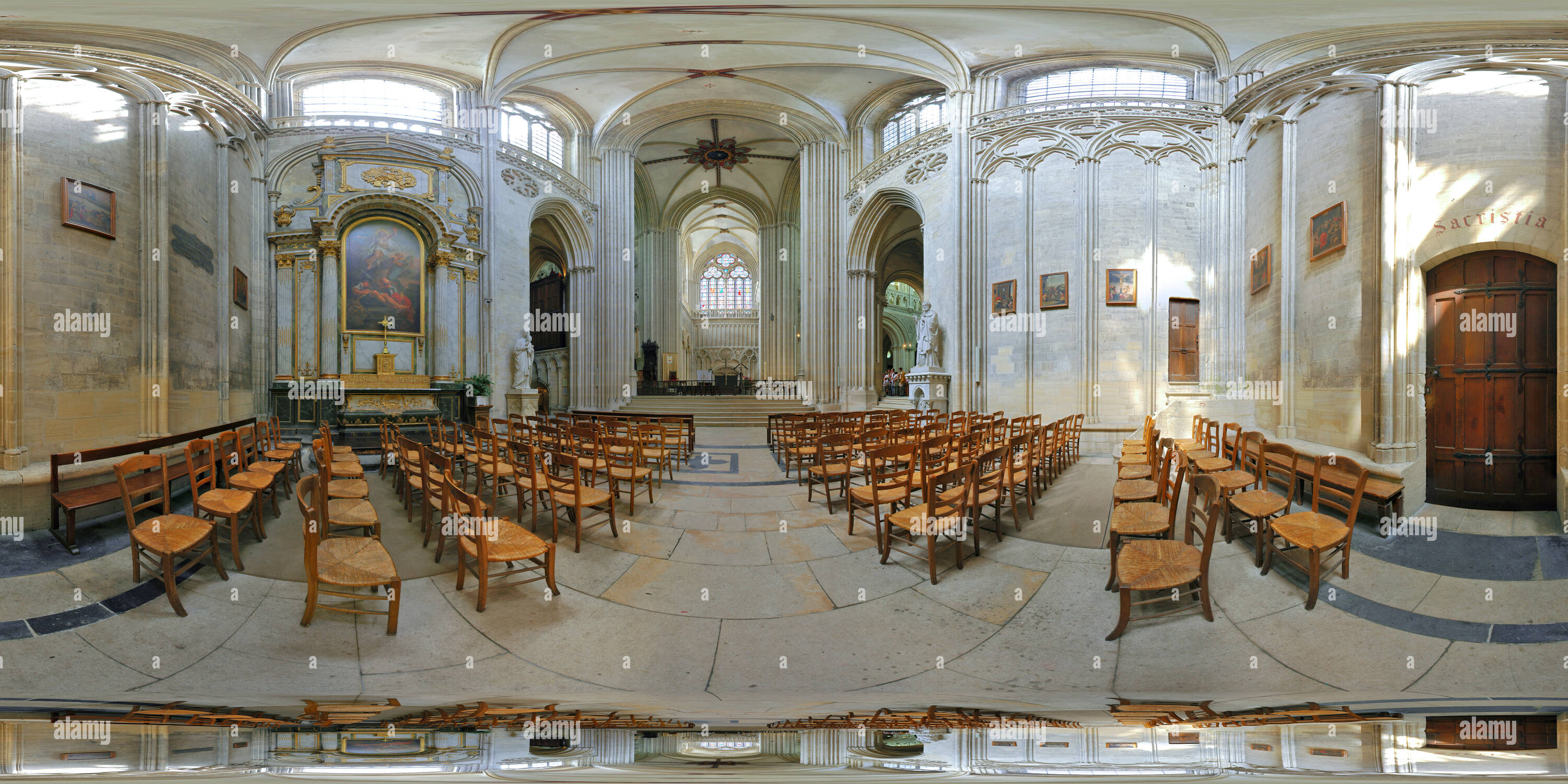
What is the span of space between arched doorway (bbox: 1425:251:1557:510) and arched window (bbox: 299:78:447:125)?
4.54 meters

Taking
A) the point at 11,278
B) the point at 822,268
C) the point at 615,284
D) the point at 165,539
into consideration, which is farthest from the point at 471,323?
the point at 165,539

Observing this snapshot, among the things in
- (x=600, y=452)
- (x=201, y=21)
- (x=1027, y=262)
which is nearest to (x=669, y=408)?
(x=1027, y=262)

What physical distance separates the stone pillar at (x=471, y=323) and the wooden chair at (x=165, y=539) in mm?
10409

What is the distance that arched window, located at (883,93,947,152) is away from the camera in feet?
39.7

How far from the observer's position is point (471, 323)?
1159 cm

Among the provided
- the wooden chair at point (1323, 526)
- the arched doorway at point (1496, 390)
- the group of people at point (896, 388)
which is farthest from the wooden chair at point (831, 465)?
the group of people at point (896, 388)

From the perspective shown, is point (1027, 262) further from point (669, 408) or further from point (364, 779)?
point (364, 779)

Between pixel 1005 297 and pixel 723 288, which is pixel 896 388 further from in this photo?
pixel 723 288

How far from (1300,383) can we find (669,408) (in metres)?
12.5

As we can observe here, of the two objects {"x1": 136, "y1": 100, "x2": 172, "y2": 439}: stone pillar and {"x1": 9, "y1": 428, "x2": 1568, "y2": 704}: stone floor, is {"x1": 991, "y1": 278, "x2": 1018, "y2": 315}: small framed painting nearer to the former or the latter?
{"x1": 9, "y1": 428, "x2": 1568, "y2": 704}: stone floor

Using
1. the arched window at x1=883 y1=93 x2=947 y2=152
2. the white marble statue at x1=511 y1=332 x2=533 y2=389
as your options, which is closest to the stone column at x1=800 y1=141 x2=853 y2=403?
the arched window at x1=883 y1=93 x2=947 y2=152

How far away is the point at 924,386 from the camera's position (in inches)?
450

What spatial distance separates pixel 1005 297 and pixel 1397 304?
28.8 ft

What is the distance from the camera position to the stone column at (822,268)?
15.4 meters
